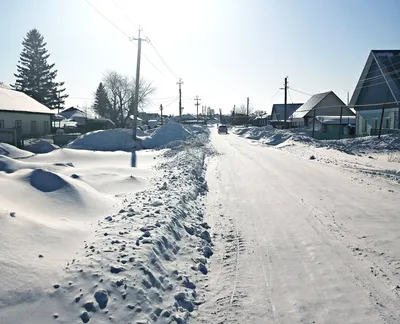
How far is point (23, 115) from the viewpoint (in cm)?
3516

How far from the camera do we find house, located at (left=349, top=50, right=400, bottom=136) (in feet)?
96.2

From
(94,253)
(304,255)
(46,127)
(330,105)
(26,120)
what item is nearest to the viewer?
(94,253)

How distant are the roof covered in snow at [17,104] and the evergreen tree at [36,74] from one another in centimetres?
2390

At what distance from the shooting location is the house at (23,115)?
3277cm

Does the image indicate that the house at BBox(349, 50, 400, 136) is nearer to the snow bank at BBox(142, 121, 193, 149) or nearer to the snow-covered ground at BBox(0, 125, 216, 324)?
the snow bank at BBox(142, 121, 193, 149)

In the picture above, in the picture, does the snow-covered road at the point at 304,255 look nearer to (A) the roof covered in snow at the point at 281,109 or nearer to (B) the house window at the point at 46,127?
(B) the house window at the point at 46,127

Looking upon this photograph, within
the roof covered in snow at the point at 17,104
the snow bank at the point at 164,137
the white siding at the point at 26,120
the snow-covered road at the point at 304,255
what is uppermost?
the roof covered in snow at the point at 17,104

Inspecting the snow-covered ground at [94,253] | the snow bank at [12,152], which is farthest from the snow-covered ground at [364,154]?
the snow bank at [12,152]

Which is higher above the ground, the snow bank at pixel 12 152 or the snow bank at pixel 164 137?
the snow bank at pixel 164 137

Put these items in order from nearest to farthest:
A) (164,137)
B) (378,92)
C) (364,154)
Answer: (364,154)
(164,137)
(378,92)

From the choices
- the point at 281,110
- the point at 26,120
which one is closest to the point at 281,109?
the point at 281,110

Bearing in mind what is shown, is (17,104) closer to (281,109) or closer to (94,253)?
(94,253)

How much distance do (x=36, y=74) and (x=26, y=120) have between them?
31051mm

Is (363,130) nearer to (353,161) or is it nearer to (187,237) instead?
(353,161)
